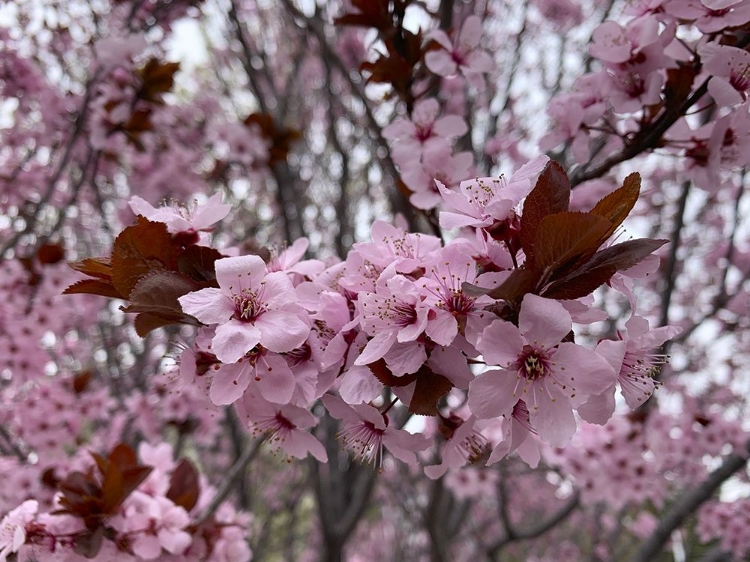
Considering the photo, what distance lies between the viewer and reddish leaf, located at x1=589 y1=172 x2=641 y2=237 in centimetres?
77

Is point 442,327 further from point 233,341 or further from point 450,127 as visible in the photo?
point 450,127

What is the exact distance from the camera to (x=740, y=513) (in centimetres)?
260

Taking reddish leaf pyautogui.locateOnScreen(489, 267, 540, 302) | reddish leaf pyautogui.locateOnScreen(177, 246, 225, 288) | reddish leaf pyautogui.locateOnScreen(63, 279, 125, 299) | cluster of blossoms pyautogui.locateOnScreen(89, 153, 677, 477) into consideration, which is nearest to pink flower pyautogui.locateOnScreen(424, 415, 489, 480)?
cluster of blossoms pyautogui.locateOnScreen(89, 153, 677, 477)

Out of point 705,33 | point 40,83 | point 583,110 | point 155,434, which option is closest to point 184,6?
point 40,83

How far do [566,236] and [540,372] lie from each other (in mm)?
201

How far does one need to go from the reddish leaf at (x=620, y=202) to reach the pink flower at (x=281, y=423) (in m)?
0.55

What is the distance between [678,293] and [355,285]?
5047 mm

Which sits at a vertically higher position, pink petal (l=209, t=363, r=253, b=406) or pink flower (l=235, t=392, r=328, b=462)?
pink petal (l=209, t=363, r=253, b=406)

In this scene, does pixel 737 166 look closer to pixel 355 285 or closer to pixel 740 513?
pixel 355 285

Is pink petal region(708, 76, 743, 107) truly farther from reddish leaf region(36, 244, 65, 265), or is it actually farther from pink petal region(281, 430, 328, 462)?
reddish leaf region(36, 244, 65, 265)

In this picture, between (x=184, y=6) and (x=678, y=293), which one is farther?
(x=678, y=293)

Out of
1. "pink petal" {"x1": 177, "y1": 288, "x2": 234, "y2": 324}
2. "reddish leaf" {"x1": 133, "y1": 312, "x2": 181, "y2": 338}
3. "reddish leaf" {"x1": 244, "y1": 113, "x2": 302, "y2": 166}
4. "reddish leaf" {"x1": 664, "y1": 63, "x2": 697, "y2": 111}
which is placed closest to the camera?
"pink petal" {"x1": 177, "y1": 288, "x2": 234, "y2": 324}

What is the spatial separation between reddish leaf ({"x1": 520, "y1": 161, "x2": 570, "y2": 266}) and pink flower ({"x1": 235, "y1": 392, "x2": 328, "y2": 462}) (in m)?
0.45

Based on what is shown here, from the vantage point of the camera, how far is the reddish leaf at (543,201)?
0.76 metres
